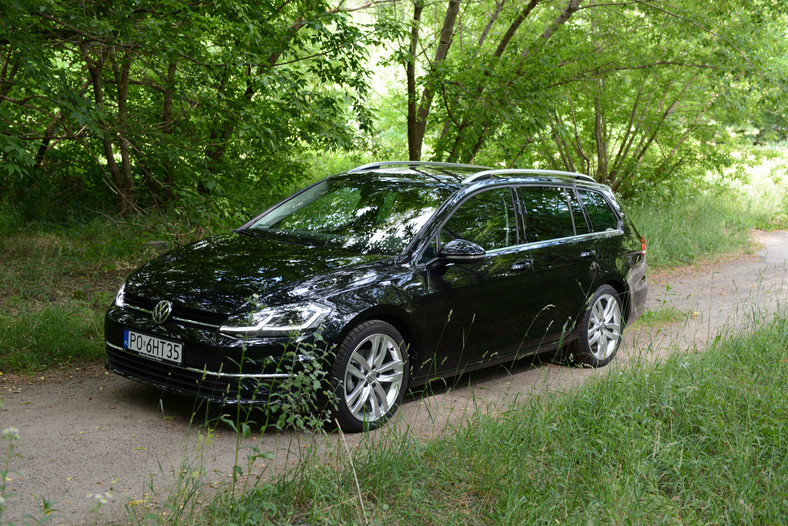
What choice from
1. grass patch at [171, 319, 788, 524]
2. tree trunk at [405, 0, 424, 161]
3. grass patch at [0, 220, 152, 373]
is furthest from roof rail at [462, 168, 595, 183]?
tree trunk at [405, 0, 424, 161]

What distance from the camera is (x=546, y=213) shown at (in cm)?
645

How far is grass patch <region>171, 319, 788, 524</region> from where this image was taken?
3441 mm

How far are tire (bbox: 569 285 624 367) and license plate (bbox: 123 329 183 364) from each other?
3555 millimetres

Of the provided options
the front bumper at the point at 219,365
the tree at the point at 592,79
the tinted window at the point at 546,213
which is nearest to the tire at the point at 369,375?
the front bumper at the point at 219,365

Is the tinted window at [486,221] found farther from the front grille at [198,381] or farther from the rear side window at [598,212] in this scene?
the front grille at [198,381]

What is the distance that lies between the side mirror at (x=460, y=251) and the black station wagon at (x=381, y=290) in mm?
15

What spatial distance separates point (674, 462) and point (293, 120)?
6.06 metres

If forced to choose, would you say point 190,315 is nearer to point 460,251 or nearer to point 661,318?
point 460,251

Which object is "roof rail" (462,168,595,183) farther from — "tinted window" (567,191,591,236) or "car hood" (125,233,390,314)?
"car hood" (125,233,390,314)

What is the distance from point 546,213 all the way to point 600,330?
1.25 metres

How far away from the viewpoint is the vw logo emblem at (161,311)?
15.3ft

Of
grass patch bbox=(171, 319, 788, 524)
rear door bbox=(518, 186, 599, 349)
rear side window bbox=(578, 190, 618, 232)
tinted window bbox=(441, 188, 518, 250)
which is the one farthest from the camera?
rear side window bbox=(578, 190, 618, 232)

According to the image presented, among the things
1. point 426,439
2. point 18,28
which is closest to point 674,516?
point 426,439

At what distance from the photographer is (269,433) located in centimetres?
478
